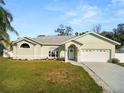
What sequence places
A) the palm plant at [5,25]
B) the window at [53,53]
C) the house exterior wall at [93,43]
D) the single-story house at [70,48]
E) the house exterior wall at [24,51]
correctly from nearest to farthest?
1. the palm plant at [5,25]
2. the single-story house at [70,48]
3. the house exterior wall at [93,43]
4. the house exterior wall at [24,51]
5. the window at [53,53]

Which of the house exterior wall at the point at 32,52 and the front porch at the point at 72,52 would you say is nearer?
the front porch at the point at 72,52

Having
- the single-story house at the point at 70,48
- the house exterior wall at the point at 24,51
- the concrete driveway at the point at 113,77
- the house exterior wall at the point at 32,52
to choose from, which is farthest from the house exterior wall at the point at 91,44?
the concrete driveway at the point at 113,77

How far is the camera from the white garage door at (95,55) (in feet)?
135

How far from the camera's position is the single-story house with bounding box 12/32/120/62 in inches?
1625

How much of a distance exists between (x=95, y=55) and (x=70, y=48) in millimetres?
4406

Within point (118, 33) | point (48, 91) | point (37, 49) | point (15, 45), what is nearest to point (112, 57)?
point (37, 49)

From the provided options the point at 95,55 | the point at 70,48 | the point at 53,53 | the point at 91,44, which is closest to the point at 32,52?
the point at 53,53

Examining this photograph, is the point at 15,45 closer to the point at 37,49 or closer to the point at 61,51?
the point at 37,49

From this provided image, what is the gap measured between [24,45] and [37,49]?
2.13 m

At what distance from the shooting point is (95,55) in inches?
1636

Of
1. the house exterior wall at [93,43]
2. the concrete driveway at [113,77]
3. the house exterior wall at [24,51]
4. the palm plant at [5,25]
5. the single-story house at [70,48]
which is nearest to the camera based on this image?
the concrete driveway at [113,77]

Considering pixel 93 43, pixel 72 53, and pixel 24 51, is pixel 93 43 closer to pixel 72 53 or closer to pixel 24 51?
pixel 72 53

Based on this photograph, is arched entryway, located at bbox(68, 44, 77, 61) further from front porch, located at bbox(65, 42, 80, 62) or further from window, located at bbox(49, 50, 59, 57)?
window, located at bbox(49, 50, 59, 57)

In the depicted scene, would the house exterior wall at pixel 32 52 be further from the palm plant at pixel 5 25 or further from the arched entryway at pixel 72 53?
the palm plant at pixel 5 25
